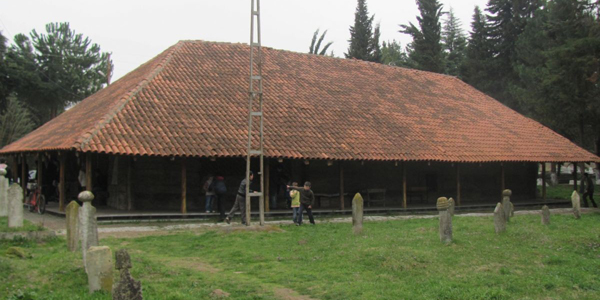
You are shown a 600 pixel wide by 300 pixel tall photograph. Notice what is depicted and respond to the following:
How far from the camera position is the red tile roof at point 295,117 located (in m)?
19.3

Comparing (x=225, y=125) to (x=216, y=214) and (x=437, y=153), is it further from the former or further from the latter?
(x=437, y=153)

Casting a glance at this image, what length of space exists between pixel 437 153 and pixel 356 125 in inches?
142

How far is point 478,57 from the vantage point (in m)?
50.3

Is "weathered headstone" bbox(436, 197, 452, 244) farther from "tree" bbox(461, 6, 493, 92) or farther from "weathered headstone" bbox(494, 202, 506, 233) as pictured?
"tree" bbox(461, 6, 493, 92)

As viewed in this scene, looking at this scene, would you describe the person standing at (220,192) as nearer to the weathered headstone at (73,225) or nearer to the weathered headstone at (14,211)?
the weathered headstone at (14,211)

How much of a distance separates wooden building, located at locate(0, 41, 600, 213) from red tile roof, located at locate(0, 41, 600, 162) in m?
0.07

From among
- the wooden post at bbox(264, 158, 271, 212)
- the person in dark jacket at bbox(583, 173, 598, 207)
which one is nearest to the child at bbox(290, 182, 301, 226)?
the wooden post at bbox(264, 158, 271, 212)

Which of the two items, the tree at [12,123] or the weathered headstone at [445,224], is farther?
the tree at [12,123]

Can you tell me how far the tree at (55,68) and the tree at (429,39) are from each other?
25652mm

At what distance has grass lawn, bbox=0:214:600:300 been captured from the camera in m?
8.53

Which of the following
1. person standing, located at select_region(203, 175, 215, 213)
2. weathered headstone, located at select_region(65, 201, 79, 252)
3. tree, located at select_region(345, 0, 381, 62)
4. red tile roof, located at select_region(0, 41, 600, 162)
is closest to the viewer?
weathered headstone, located at select_region(65, 201, 79, 252)

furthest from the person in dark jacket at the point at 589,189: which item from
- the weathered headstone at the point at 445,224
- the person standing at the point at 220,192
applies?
the person standing at the point at 220,192

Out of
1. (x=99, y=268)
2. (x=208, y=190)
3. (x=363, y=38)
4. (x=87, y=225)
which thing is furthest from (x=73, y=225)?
(x=363, y=38)

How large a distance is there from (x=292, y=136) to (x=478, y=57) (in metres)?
34.4
